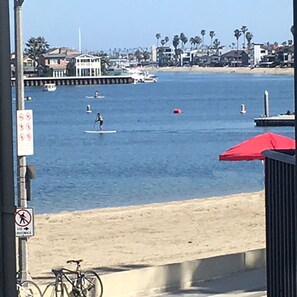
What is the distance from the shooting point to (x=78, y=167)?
4769 centimetres

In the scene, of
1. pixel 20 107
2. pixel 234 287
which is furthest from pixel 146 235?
pixel 20 107

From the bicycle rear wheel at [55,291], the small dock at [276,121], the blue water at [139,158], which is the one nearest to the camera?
the bicycle rear wheel at [55,291]

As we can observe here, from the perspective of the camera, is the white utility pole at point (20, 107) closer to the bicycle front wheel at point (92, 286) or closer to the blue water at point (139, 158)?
the bicycle front wheel at point (92, 286)

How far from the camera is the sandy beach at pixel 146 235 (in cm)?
1694

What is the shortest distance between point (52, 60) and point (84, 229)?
162485mm

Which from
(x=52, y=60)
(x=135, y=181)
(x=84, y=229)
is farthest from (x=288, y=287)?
(x=52, y=60)

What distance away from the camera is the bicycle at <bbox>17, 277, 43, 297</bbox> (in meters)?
10.2

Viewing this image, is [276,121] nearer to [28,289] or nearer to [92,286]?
[92,286]

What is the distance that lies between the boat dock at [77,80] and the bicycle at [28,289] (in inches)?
6078

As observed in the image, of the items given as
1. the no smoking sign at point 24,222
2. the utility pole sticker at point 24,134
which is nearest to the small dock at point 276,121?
the utility pole sticker at point 24,134

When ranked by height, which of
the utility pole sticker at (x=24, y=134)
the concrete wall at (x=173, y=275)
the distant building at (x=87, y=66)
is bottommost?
the concrete wall at (x=173, y=275)

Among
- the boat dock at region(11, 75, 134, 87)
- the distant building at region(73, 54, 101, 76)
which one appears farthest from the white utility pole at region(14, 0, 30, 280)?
the distant building at region(73, 54, 101, 76)

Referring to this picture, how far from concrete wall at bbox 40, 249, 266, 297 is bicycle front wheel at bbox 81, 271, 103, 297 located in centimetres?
30

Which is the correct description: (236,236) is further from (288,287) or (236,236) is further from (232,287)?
(288,287)
